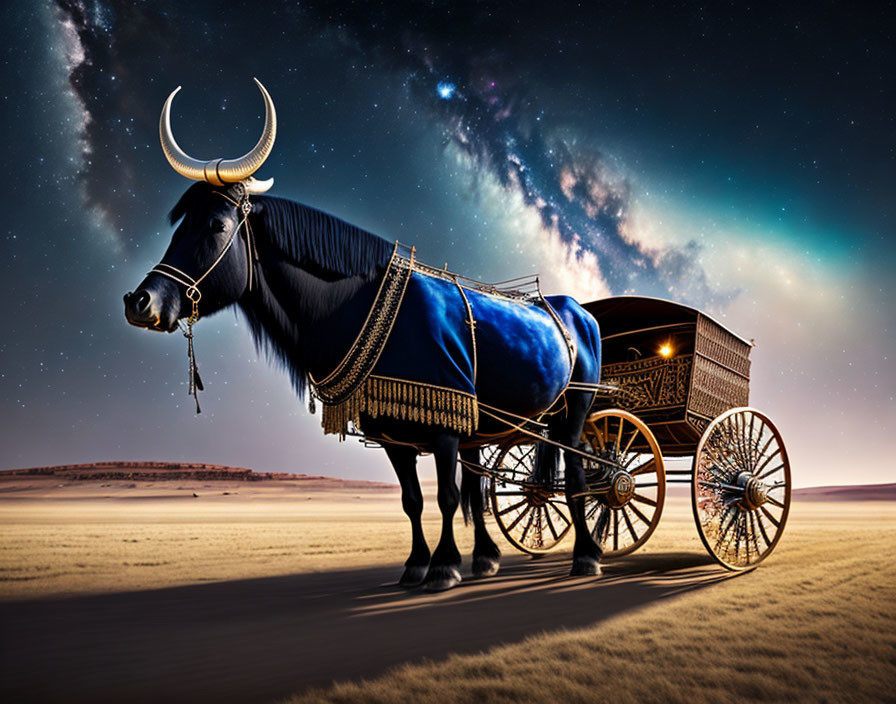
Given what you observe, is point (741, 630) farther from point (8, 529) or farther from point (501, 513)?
point (8, 529)

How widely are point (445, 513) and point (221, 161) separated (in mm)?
3434

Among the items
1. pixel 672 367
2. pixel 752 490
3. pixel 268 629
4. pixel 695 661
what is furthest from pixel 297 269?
pixel 752 490

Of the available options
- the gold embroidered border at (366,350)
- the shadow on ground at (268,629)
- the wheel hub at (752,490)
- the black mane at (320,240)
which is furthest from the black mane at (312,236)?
the wheel hub at (752,490)

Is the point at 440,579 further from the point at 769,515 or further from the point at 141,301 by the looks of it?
the point at 769,515

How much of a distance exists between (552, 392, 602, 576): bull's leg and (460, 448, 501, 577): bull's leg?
0.86 meters

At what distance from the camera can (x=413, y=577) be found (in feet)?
19.8

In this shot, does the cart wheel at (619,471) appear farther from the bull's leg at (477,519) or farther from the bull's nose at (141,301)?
the bull's nose at (141,301)

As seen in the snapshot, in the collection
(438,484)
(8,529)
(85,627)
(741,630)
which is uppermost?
(438,484)

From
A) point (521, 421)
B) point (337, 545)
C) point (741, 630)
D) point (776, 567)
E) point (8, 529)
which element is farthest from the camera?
point (8, 529)

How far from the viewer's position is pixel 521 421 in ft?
22.1

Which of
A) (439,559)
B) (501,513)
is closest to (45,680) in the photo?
(439,559)

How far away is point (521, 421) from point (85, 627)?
405cm

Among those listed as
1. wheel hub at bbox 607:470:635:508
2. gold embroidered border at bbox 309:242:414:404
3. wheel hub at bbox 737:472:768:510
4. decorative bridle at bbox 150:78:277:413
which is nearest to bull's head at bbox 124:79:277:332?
decorative bridle at bbox 150:78:277:413

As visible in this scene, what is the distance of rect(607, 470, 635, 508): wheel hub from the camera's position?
7453 millimetres
